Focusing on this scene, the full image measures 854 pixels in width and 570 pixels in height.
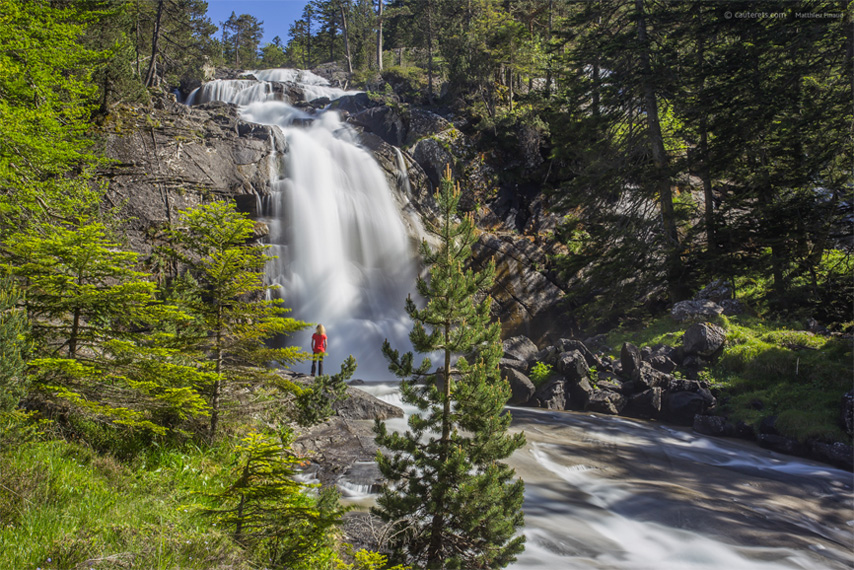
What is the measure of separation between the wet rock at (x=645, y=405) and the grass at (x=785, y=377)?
1.53m

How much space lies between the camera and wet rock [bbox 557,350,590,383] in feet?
47.8

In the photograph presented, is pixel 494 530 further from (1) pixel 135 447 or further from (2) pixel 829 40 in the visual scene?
(2) pixel 829 40

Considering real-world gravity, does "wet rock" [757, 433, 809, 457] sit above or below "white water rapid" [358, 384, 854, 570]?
above

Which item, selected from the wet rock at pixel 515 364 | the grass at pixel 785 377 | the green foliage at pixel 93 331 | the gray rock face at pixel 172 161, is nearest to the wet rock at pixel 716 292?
the grass at pixel 785 377

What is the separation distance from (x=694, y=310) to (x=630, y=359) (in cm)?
454

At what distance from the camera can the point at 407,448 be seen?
480 cm

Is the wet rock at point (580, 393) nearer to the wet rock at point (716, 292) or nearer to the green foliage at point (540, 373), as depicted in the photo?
the green foliage at point (540, 373)

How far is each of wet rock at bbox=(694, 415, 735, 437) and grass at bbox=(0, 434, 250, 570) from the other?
11.7 m

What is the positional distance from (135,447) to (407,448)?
3657 mm

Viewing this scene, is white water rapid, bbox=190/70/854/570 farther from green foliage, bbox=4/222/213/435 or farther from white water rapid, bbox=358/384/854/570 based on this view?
green foliage, bbox=4/222/213/435

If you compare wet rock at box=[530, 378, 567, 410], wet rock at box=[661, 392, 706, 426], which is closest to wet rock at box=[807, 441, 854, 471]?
wet rock at box=[661, 392, 706, 426]

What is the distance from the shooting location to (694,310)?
17.3 meters

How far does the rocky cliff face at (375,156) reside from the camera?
1625 cm

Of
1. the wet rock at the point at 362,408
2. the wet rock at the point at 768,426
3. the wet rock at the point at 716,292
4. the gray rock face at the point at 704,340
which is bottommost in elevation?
the wet rock at the point at 768,426
